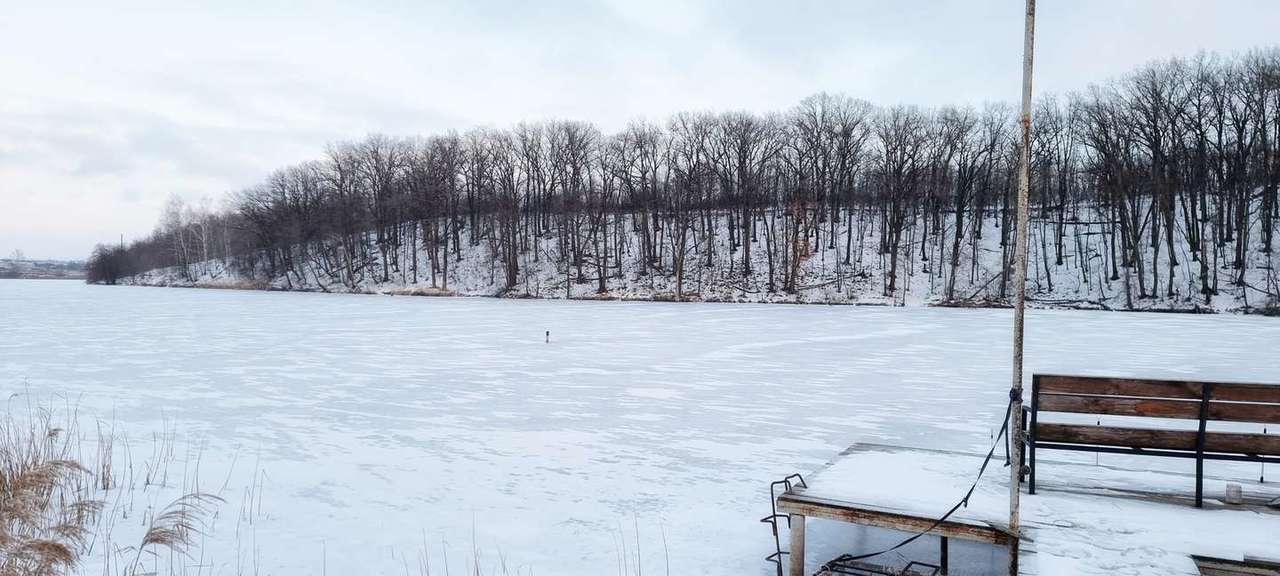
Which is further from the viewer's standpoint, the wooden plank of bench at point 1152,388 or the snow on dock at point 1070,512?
the wooden plank of bench at point 1152,388

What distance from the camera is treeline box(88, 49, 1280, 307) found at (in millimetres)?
48125

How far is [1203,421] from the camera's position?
5.59 meters

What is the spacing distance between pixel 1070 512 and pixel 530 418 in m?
7.12

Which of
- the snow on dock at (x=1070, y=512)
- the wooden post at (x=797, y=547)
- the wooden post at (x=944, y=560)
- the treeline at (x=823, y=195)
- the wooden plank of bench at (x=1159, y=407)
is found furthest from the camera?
the treeline at (x=823, y=195)

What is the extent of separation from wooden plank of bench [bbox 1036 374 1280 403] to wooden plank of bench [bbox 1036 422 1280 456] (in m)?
0.26

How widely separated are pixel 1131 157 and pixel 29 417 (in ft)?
187

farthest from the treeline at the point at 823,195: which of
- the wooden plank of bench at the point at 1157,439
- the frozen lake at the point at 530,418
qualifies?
the wooden plank of bench at the point at 1157,439

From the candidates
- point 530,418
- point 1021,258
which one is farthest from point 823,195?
point 1021,258

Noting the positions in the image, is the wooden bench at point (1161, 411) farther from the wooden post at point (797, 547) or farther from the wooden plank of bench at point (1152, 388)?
the wooden post at point (797, 547)

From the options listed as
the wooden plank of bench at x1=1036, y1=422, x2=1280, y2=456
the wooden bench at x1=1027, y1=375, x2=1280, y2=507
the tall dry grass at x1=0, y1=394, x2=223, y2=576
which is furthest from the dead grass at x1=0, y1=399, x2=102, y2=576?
the wooden plank of bench at x1=1036, y1=422, x2=1280, y2=456

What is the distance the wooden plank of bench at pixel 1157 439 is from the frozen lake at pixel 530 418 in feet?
7.77

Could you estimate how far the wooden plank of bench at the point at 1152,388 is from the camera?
18.2 ft

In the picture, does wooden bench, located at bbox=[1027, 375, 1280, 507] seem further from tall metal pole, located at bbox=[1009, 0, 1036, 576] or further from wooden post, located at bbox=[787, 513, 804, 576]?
wooden post, located at bbox=[787, 513, 804, 576]

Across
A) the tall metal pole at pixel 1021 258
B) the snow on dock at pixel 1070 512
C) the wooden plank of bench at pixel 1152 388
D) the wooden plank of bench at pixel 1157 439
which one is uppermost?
the tall metal pole at pixel 1021 258
